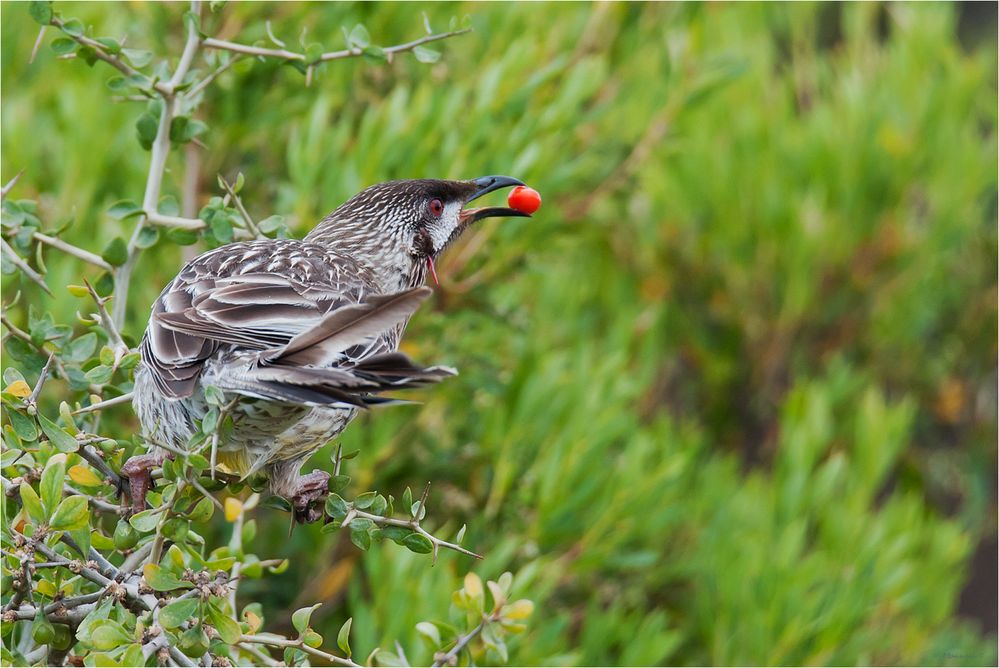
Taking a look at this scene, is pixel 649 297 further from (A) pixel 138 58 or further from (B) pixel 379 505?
(B) pixel 379 505

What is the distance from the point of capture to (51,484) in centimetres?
170

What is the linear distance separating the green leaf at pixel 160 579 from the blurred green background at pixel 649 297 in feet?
3.57

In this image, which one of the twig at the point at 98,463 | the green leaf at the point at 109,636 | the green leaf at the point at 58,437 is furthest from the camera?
the twig at the point at 98,463

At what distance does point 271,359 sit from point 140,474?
0.40m

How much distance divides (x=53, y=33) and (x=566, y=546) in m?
2.37

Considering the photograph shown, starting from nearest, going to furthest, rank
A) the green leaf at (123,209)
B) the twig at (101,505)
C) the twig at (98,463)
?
1. the twig at (98,463)
2. the twig at (101,505)
3. the green leaf at (123,209)

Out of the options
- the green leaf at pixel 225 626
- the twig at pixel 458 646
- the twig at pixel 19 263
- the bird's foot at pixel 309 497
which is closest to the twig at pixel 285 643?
the green leaf at pixel 225 626

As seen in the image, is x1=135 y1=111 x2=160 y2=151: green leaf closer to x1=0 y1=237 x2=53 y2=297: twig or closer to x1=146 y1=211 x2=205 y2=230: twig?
x1=146 y1=211 x2=205 y2=230: twig

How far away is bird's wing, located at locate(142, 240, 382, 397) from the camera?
2191mm

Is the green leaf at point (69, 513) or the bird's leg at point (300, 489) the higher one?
the green leaf at point (69, 513)

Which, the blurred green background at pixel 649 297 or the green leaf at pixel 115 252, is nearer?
the green leaf at pixel 115 252

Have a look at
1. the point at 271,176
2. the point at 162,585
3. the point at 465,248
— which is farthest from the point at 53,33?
the point at 162,585

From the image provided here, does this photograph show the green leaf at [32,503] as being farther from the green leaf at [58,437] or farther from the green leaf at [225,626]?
the green leaf at [225,626]

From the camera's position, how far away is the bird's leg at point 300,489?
2.43 m
